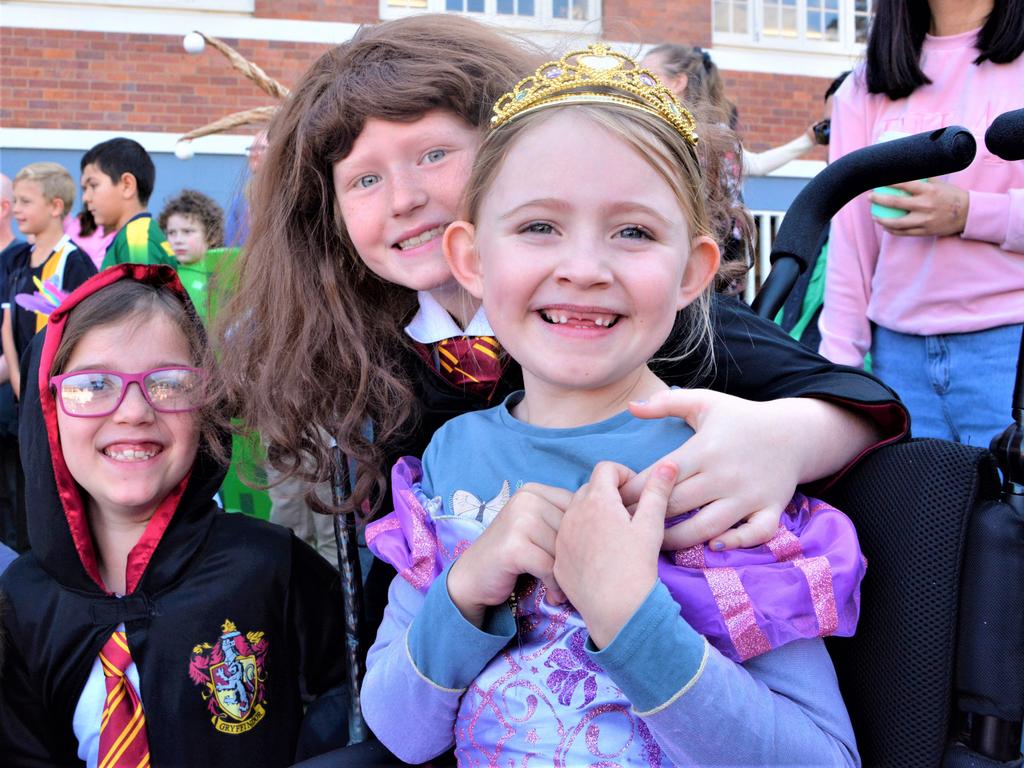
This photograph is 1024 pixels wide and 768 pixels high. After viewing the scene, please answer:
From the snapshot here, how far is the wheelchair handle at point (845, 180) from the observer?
144 cm

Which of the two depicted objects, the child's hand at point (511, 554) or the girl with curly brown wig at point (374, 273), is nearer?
the child's hand at point (511, 554)

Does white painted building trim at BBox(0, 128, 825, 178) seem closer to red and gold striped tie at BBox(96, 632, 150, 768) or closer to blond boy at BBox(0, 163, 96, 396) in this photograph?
blond boy at BBox(0, 163, 96, 396)

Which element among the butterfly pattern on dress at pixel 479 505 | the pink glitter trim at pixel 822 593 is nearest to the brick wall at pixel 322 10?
the butterfly pattern on dress at pixel 479 505

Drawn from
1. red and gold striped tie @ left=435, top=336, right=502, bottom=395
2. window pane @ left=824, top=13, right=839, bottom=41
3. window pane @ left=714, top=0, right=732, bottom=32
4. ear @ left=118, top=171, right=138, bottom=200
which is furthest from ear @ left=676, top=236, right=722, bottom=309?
window pane @ left=824, top=13, right=839, bottom=41

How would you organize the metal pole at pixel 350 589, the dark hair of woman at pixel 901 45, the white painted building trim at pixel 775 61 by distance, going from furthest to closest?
1. the white painted building trim at pixel 775 61
2. the dark hair of woman at pixel 901 45
3. the metal pole at pixel 350 589

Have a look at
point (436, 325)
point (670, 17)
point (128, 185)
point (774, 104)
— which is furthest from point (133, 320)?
point (774, 104)

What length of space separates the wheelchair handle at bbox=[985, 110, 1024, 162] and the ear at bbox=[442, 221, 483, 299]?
28.4 inches

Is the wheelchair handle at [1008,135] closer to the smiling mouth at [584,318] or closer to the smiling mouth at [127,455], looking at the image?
the smiling mouth at [584,318]

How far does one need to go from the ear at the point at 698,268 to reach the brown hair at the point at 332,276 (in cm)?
57

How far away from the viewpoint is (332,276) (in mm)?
2020

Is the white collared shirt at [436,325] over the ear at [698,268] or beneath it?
beneath

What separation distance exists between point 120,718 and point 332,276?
0.91 meters

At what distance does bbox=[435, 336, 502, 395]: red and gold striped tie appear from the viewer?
6.04 ft

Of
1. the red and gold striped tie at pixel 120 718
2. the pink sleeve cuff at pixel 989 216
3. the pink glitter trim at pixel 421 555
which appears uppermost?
the pink sleeve cuff at pixel 989 216
